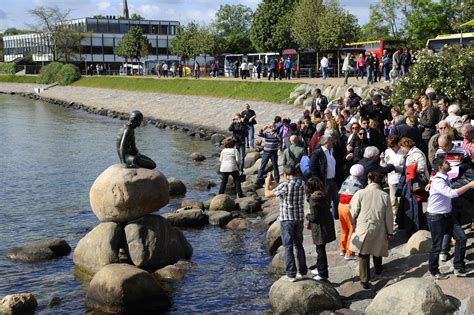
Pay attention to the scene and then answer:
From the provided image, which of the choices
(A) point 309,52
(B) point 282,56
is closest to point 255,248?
(A) point 309,52

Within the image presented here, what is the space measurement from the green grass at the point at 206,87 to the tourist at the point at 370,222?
32.4 meters

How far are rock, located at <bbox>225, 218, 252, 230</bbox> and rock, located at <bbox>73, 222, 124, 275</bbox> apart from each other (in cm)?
413

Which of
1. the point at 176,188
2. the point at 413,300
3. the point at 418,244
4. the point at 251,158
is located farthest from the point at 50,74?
the point at 413,300

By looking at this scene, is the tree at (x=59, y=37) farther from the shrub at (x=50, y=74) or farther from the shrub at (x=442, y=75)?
the shrub at (x=442, y=75)

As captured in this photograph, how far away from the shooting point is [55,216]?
20.2 m

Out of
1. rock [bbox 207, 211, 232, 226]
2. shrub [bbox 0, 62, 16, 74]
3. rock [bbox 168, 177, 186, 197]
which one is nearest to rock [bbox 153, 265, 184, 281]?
rock [bbox 207, 211, 232, 226]

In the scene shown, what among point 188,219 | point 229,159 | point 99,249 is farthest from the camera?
point 229,159

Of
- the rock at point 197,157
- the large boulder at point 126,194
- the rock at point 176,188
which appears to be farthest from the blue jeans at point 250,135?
the large boulder at point 126,194

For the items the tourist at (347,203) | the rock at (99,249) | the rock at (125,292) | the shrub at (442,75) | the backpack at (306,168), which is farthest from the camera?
the shrub at (442,75)

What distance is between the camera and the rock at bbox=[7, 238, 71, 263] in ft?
51.0

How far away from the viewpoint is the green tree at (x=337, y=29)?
49688mm

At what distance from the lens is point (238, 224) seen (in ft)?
59.6

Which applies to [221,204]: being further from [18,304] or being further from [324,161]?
[18,304]

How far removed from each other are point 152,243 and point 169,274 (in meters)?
0.85
